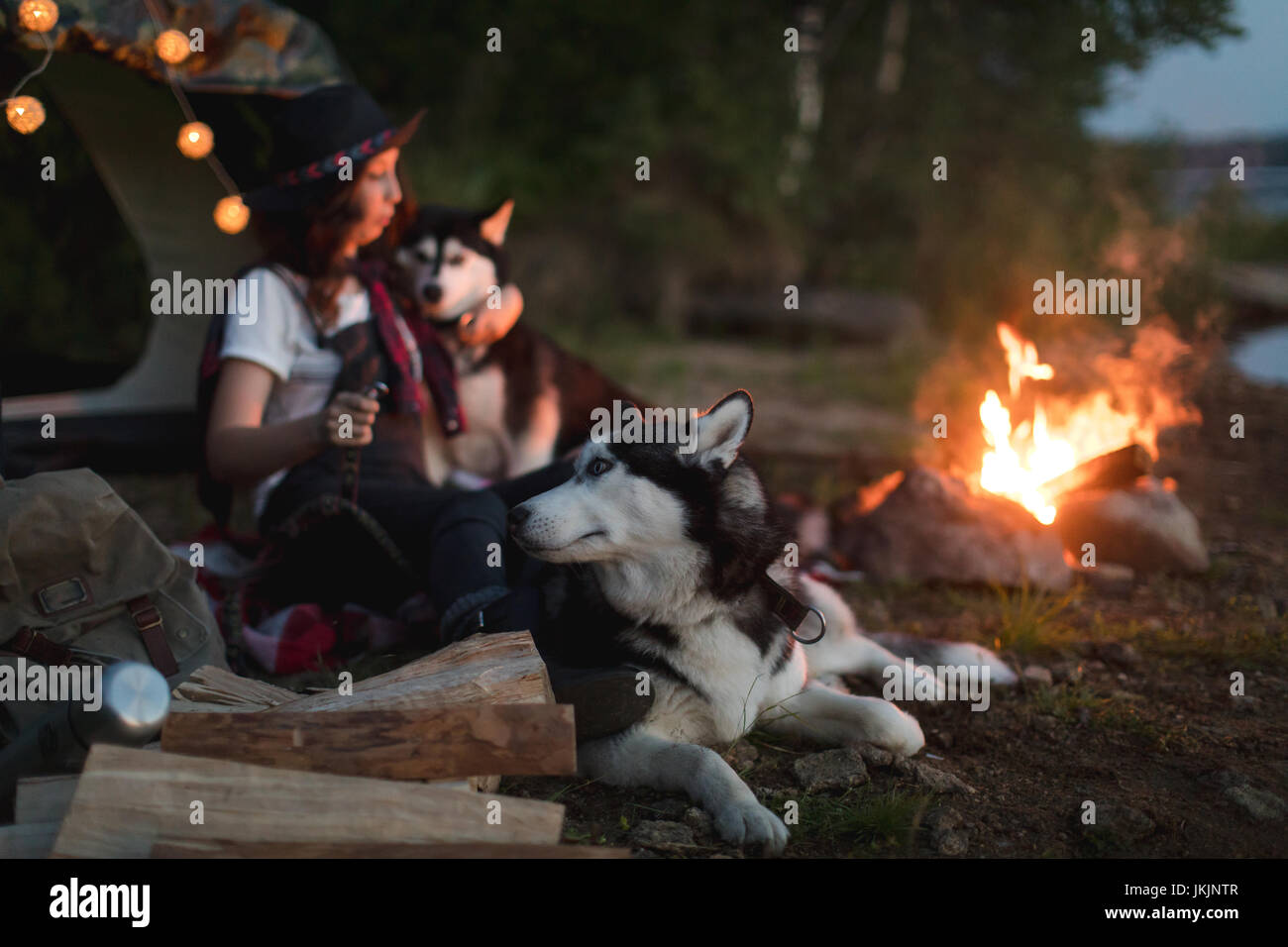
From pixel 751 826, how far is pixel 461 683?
2.48 ft

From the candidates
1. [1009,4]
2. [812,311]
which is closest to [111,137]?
[812,311]

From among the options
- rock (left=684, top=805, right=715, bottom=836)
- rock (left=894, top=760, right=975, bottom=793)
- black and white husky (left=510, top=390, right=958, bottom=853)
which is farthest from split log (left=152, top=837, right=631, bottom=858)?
rock (left=894, top=760, right=975, bottom=793)

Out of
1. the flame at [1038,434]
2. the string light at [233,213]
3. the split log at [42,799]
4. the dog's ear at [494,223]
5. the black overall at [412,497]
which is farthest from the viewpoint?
the dog's ear at [494,223]

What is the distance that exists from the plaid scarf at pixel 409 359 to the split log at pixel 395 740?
1577 mm

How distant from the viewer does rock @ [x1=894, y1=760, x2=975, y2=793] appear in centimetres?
260

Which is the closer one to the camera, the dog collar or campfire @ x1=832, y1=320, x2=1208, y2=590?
the dog collar

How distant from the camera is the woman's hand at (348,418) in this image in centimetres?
290

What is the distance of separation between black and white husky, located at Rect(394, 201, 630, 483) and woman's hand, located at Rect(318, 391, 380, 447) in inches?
59.5

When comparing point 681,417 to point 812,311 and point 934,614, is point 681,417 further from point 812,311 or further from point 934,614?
point 812,311

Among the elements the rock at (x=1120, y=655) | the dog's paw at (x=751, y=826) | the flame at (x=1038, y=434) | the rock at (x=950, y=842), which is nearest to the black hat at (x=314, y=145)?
the dog's paw at (x=751, y=826)

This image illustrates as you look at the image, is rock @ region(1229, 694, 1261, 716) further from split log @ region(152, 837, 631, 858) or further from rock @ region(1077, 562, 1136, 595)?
split log @ region(152, 837, 631, 858)

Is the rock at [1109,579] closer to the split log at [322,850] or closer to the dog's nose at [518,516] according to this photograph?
the dog's nose at [518,516]

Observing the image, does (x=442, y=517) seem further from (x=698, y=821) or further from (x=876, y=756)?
(x=876, y=756)

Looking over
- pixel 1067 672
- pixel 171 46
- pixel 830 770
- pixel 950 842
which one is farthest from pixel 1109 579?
pixel 171 46
